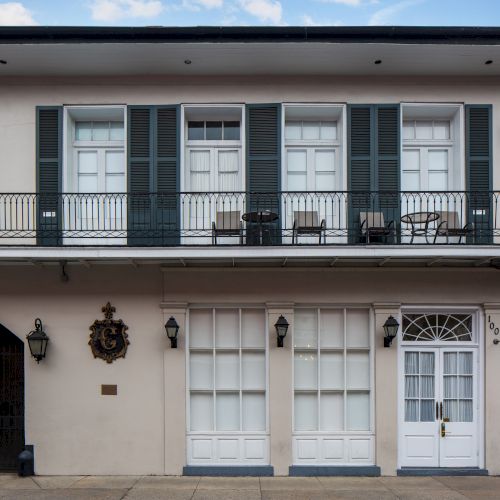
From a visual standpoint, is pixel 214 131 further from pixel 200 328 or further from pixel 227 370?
pixel 227 370

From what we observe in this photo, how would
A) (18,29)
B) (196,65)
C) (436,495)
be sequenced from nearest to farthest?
(436,495) < (18,29) < (196,65)

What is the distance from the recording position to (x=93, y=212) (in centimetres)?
839

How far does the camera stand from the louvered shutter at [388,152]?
8.31 metres

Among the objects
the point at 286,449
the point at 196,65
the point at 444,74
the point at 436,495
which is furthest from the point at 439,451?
the point at 196,65

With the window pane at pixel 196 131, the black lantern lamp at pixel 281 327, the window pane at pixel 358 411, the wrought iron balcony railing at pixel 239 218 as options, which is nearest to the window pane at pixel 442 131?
the wrought iron balcony railing at pixel 239 218

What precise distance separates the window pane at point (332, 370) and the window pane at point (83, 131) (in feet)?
19.0

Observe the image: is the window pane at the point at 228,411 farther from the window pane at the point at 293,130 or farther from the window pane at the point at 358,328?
the window pane at the point at 293,130

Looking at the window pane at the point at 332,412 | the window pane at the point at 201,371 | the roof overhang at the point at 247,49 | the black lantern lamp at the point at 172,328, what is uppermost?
the roof overhang at the point at 247,49

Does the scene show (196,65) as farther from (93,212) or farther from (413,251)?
(413,251)

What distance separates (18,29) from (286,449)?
8.16m

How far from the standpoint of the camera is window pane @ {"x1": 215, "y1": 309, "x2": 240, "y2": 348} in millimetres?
8352

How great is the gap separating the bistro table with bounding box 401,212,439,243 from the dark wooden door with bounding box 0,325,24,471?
6.97 meters

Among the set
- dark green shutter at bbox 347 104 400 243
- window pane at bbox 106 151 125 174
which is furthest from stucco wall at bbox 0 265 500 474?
window pane at bbox 106 151 125 174

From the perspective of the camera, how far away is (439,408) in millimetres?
8219
